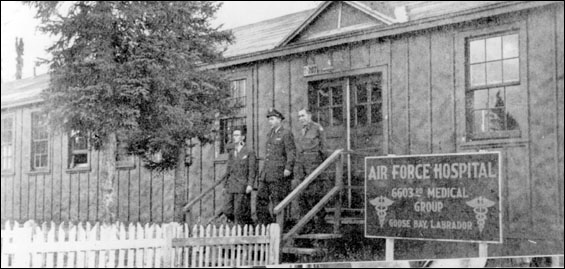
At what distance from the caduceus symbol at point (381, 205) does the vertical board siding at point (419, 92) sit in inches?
14.8

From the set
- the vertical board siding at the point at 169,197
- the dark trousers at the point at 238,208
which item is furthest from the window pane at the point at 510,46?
the vertical board siding at the point at 169,197

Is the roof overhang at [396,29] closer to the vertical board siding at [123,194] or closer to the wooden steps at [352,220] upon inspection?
the vertical board siding at [123,194]

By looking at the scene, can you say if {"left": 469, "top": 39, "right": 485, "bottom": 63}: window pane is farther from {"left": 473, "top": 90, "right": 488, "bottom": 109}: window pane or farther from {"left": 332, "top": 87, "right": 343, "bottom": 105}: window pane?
{"left": 332, "top": 87, "right": 343, "bottom": 105}: window pane

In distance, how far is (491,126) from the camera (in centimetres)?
386

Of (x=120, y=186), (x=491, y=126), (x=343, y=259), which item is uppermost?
(x=491, y=126)

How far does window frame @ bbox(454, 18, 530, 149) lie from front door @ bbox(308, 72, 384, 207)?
484mm

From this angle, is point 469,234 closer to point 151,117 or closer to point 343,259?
point 343,259

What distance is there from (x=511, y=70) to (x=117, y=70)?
93.5 inches

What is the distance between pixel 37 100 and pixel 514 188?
274 cm

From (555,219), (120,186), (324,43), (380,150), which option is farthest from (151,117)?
(555,219)

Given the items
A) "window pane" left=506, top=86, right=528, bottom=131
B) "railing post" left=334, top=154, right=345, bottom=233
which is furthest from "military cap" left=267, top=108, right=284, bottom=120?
"window pane" left=506, top=86, right=528, bottom=131

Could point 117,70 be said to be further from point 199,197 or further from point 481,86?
point 481,86

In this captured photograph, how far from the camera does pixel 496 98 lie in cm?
389

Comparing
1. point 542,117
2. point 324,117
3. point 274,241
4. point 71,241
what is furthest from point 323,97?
point 71,241
